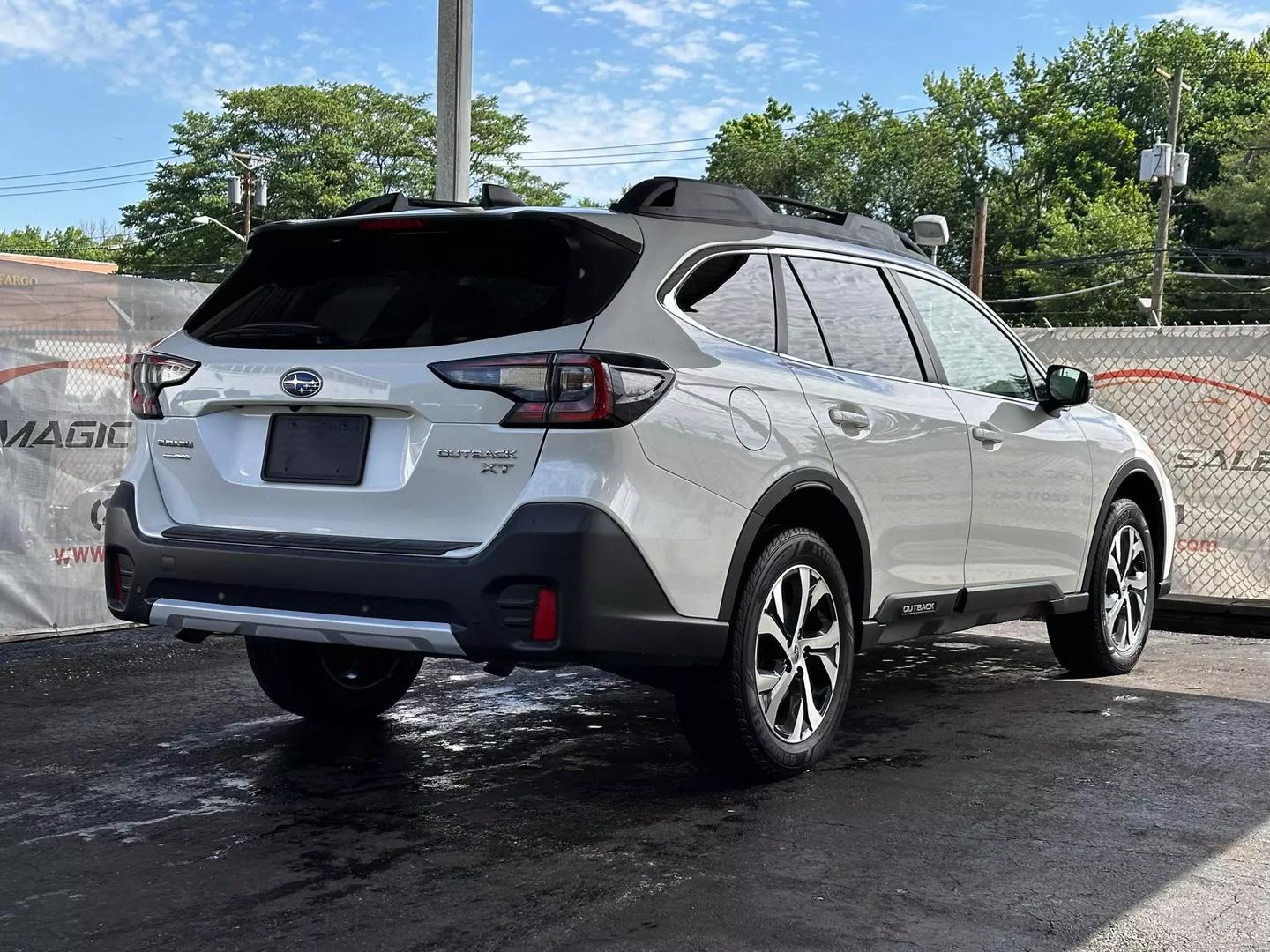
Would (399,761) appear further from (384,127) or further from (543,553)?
(384,127)

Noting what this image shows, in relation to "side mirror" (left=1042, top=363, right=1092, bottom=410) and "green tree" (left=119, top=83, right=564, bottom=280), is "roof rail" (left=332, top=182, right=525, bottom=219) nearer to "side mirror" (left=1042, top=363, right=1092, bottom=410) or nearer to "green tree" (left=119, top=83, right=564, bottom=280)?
"side mirror" (left=1042, top=363, right=1092, bottom=410)

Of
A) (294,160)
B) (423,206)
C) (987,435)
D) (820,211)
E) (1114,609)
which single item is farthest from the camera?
(294,160)

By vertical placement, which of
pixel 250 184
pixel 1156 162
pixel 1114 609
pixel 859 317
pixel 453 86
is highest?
pixel 250 184

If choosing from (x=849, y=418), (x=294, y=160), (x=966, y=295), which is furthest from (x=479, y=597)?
(x=294, y=160)

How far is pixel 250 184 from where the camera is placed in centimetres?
6638

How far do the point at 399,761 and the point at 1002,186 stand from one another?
77226mm

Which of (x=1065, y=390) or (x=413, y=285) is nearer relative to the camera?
(x=413, y=285)

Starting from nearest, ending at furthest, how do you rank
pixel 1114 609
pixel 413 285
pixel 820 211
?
pixel 413 285 → pixel 820 211 → pixel 1114 609

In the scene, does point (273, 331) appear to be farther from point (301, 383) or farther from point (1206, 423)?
point (1206, 423)

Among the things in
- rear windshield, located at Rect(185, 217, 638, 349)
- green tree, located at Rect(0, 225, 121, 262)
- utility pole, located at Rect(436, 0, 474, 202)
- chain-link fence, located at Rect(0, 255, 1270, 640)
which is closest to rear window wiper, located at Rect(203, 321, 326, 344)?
rear windshield, located at Rect(185, 217, 638, 349)

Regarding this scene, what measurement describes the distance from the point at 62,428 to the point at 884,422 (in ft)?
15.6

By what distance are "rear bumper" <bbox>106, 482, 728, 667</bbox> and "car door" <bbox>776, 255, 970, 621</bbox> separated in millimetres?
979

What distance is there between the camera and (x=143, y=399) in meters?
4.84

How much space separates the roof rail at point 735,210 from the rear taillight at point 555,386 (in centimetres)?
75
